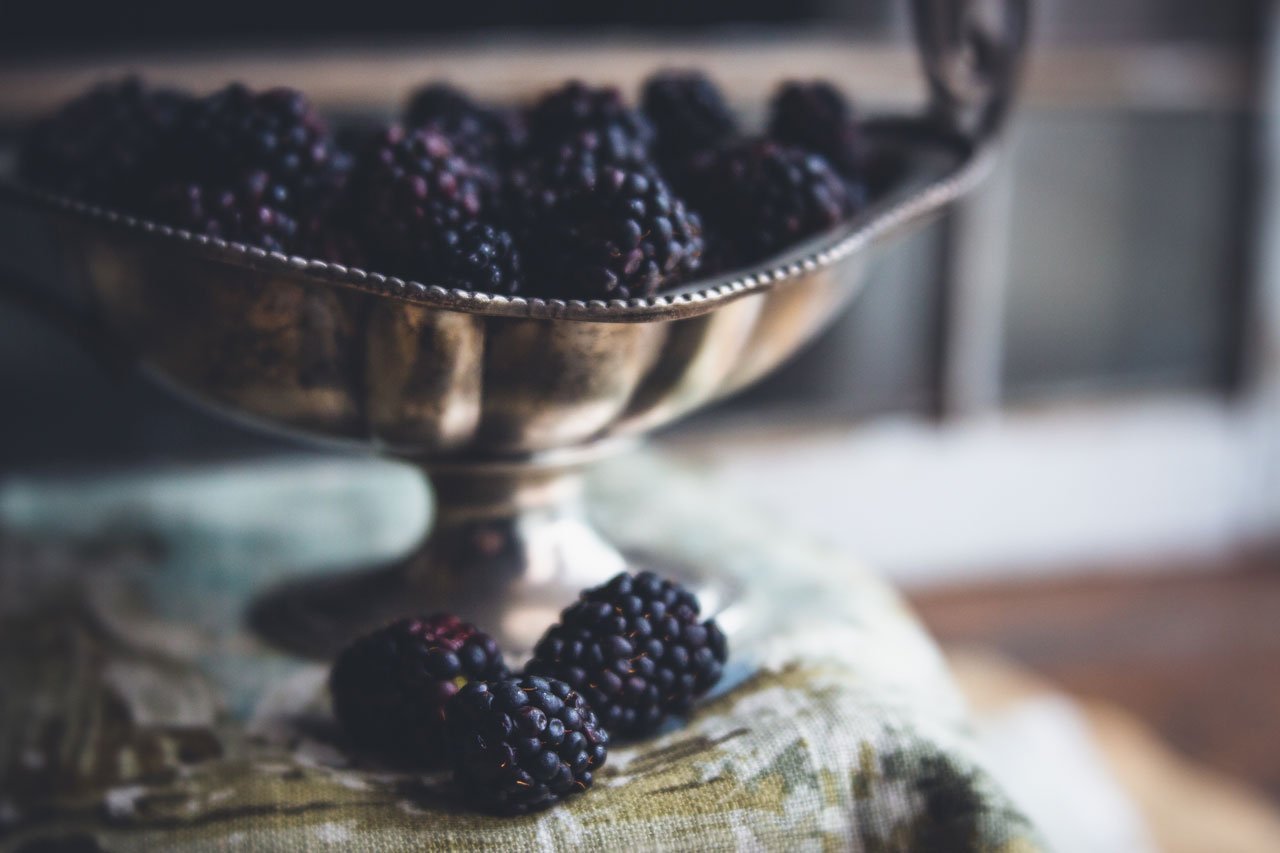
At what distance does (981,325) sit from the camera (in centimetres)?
146

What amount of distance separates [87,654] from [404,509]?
24 centimetres

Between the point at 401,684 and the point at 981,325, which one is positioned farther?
the point at 981,325

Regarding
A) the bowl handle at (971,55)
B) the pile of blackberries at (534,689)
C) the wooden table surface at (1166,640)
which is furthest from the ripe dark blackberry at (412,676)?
the wooden table surface at (1166,640)

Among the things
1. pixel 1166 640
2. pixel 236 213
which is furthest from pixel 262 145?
pixel 1166 640

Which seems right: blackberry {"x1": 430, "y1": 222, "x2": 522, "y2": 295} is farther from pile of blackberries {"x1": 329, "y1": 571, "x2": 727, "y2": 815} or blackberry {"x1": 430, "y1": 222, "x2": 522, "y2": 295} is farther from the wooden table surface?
the wooden table surface

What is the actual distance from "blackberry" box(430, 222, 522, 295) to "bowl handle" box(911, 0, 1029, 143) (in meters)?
0.29

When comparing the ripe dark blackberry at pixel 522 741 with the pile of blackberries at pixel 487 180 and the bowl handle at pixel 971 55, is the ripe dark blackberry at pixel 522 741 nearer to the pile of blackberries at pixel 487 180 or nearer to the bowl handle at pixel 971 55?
the pile of blackberries at pixel 487 180

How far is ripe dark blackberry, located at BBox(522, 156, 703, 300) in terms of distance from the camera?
0.41 metres

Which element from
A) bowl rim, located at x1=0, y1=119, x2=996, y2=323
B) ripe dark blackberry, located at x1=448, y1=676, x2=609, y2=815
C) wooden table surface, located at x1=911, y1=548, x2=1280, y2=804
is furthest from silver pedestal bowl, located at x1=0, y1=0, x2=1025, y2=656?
wooden table surface, located at x1=911, y1=548, x2=1280, y2=804

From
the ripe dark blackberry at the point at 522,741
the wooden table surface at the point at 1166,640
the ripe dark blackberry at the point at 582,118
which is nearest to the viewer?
the ripe dark blackberry at the point at 522,741

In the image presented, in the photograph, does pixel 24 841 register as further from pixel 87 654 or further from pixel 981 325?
pixel 981 325

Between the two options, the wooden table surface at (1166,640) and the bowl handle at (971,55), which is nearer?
the bowl handle at (971,55)

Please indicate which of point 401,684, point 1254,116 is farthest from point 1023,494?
point 401,684

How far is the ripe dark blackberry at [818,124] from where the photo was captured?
54 centimetres
